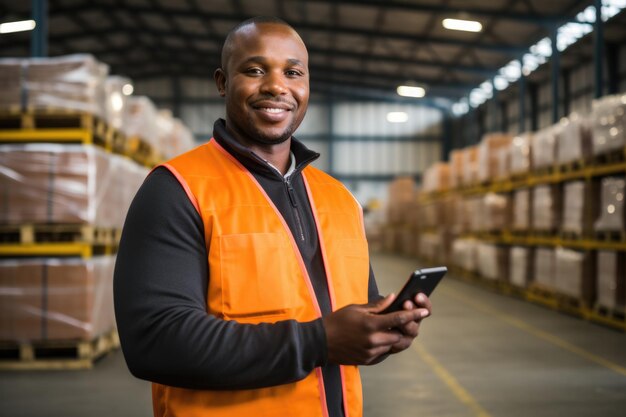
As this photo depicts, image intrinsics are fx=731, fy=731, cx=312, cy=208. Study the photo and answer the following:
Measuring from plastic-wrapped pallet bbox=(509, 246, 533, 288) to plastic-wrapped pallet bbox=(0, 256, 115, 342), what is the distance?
7259 mm

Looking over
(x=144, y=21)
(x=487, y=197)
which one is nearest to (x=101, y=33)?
(x=144, y=21)

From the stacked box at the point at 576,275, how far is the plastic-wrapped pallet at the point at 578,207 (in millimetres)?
310

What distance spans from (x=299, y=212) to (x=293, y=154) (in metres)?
0.21

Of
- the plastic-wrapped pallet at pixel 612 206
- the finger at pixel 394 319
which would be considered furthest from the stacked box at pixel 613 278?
the finger at pixel 394 319

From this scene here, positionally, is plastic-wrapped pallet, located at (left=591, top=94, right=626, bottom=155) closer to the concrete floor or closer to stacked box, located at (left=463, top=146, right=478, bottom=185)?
the concrete floor

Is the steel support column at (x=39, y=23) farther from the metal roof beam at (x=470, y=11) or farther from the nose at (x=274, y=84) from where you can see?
the metal roof beam at (x=470, y=11)

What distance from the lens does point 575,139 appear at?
909 cm

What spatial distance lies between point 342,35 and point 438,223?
738cm

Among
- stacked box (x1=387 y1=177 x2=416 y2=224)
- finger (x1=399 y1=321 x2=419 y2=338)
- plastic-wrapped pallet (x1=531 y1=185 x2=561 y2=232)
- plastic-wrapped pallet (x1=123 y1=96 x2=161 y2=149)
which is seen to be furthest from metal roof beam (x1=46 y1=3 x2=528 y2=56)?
finger (x1=399 y1=321 x2=419 y2=338)

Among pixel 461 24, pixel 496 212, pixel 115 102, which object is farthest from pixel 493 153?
pixel 115 102

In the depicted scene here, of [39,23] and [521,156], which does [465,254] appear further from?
[39,23]

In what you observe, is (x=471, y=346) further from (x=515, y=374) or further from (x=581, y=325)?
(x=581, y=325)

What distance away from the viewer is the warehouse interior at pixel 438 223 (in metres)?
5.68

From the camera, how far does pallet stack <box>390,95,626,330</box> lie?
26.1 ft
